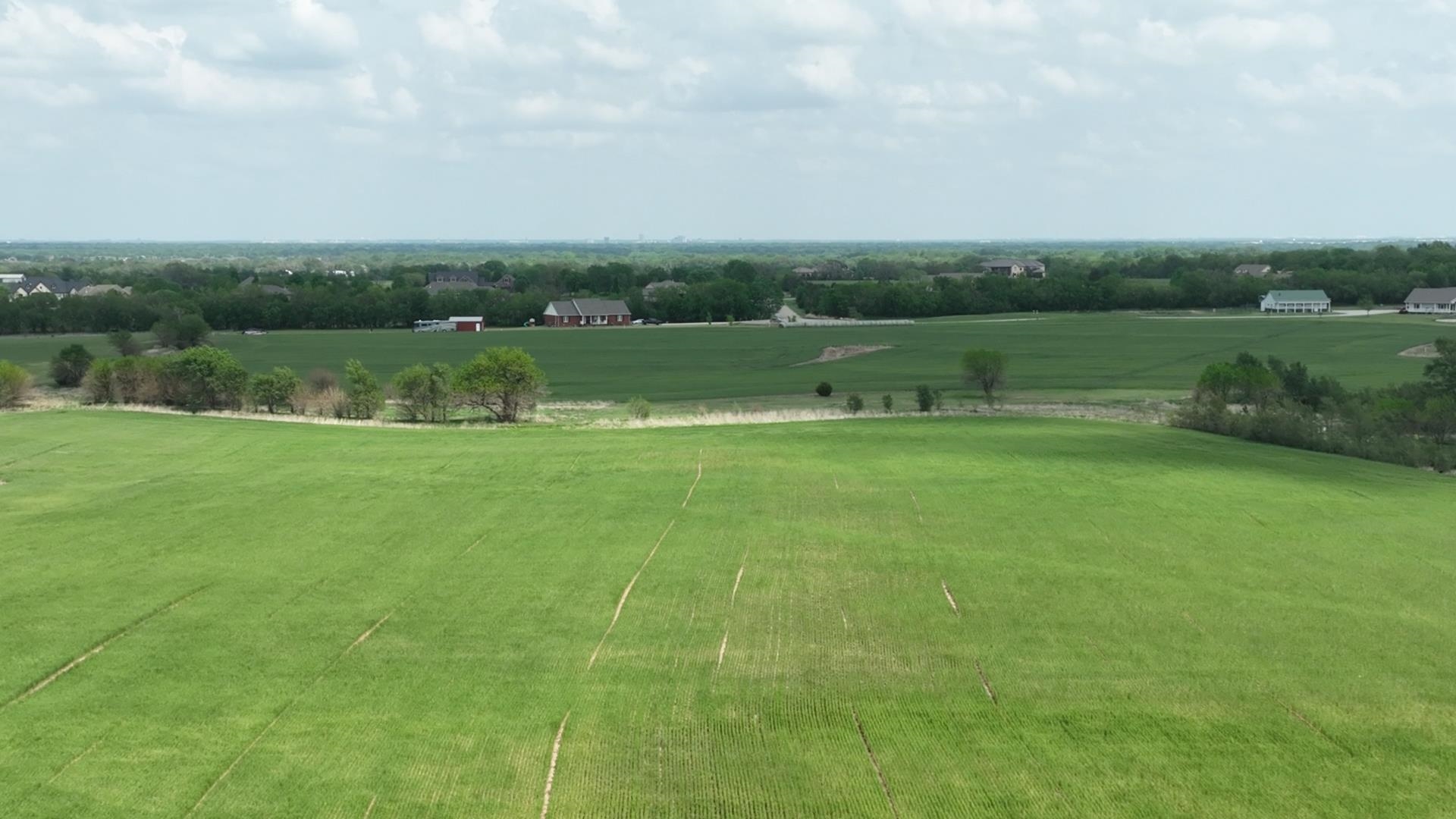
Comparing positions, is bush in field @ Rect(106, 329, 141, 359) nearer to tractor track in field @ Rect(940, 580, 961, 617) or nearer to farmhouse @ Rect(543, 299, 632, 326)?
farmhouse @ Rect(543, 299, 632, 326)

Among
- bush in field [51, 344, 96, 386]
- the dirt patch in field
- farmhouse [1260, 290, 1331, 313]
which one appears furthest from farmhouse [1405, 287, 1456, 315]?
bush in field [51, 344, 96, 386]

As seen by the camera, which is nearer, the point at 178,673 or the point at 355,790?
the point at 355,790

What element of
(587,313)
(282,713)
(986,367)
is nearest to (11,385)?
(282,713)

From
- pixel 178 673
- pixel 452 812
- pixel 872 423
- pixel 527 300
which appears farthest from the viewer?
pixel 527 300

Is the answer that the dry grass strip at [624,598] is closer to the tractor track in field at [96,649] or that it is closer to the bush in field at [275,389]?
the tractor track in field at [96,649]

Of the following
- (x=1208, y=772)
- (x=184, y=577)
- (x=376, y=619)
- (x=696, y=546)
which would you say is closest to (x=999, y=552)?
(x=696, y=546)

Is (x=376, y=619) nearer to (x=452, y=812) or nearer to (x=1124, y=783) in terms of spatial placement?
(x=452, y=812)

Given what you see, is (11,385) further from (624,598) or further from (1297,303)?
(1297,303)

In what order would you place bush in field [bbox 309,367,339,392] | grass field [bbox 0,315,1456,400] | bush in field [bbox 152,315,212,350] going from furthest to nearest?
1. bush in field [bbox 152,315,212,350]
2. grass field [bbox 0,315,1456,400]
3. bush in field [bbox 309,367,339,392]
